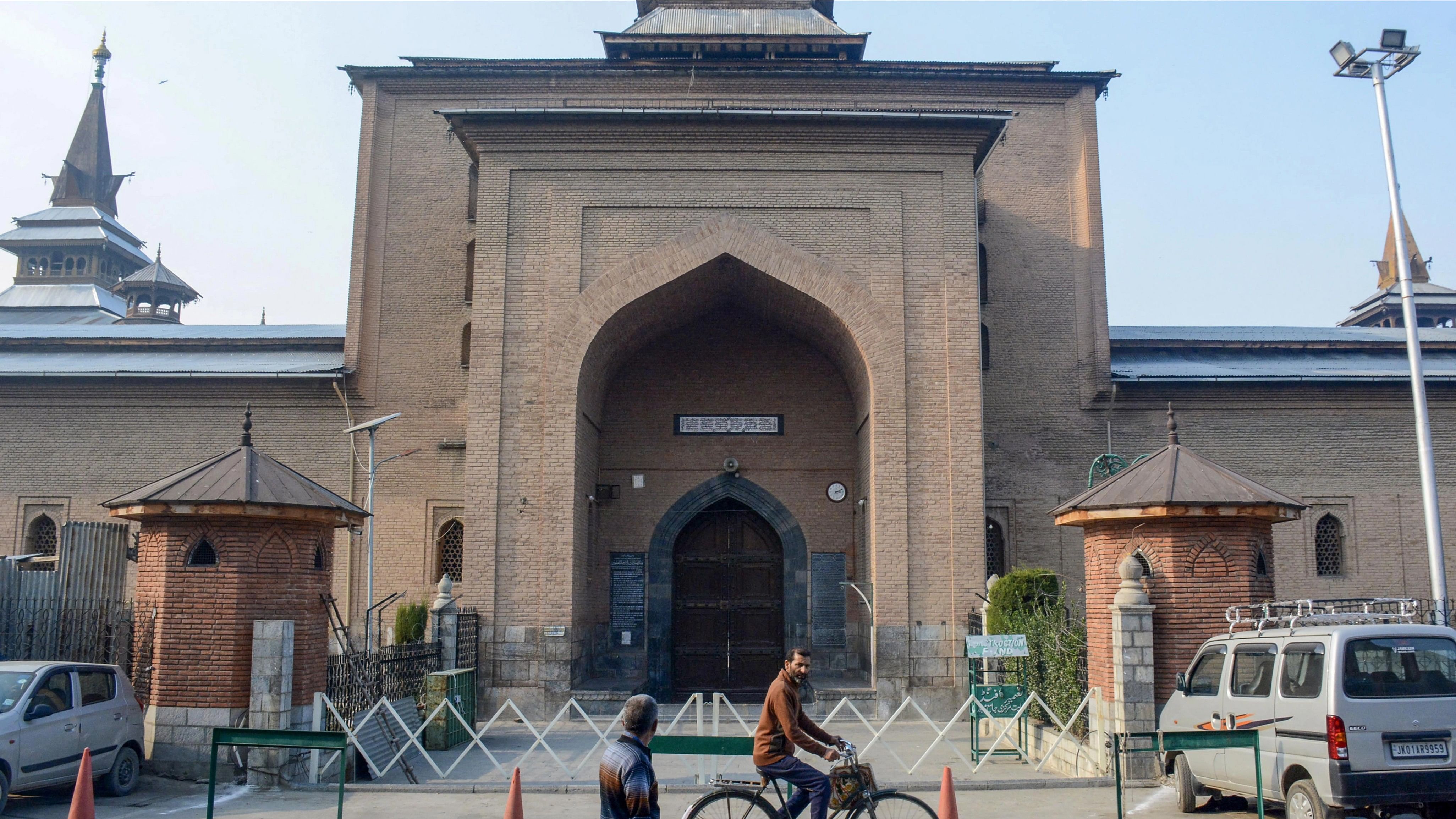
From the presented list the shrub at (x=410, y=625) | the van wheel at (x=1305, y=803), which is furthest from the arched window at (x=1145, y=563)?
the shrub at (x=410, y=625)

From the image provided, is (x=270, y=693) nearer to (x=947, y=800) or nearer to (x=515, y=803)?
(x=515, y=803)

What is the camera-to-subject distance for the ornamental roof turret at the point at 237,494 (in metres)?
11.8

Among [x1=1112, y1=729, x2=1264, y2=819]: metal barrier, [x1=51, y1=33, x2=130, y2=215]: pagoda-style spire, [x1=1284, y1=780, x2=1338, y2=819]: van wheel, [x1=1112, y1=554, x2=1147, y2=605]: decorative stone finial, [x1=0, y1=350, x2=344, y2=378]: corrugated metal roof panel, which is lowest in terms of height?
[x1=1284, y1=780, x2=1338, y2=819]: van wheel

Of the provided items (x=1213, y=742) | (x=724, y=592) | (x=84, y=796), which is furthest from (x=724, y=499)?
(x=84, y=796)

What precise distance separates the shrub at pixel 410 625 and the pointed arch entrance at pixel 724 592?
18.2ft

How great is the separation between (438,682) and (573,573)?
3.08m

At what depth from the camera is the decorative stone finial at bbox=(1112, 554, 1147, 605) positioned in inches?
447

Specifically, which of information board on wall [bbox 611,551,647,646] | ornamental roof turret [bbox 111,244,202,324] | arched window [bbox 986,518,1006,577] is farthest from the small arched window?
ornamental roof turret [bbox 111,244,202,324]

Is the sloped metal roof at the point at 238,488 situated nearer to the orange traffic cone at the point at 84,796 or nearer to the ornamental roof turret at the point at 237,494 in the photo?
the ornamental roof turret at the point at 237,494

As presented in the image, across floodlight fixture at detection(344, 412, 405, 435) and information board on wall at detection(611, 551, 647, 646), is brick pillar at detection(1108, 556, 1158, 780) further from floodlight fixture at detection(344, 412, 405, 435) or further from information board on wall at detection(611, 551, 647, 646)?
floodlight fixture at detection(344, 412, 405, 435)

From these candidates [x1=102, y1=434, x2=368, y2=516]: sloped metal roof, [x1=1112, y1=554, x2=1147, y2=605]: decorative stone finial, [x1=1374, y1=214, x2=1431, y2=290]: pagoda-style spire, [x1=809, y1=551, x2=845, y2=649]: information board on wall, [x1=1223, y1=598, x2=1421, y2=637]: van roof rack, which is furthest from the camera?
[x1=1374, y1=214, x2=1431, y2=290]: pagoda-style spire

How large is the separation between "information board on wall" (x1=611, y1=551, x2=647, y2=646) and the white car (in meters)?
9.74

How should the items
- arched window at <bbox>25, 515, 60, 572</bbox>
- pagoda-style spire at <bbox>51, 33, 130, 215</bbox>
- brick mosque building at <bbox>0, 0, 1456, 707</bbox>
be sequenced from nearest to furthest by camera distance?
brick mosque building at <bbox>0, 0, 1456, 707</bbox>
arched window at <bbox>25, 515, 60, 572</bbox>
pagoda-style spire at <bbox>51, 33, 130, 215</bbox>

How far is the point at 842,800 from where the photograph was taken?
7.56 metres
